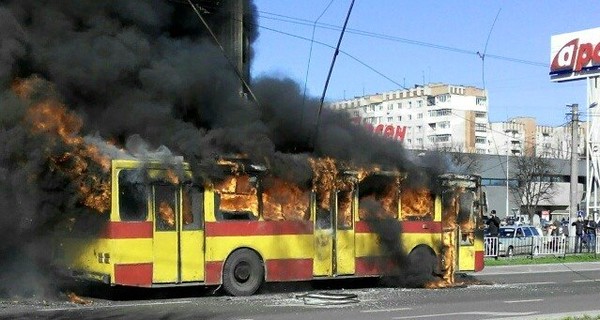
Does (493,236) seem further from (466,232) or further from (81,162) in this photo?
(81,162)

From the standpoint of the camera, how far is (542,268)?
1017 inches

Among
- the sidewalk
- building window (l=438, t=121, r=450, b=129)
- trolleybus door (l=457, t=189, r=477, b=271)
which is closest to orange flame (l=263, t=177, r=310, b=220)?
trolleybus door (l=457, t=189, r=477, b=271)

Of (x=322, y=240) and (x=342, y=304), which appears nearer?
(x=342, y=304)

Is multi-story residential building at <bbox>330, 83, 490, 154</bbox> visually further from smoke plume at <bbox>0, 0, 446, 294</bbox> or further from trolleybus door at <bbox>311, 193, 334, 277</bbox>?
trolleybus door at <bbox>311, 193, 334, 277</bbox>

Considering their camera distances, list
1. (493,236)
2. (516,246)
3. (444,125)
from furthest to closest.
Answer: (444,125), (516,246), (493,236)

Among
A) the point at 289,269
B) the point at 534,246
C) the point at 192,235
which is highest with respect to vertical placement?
the point at 192,235

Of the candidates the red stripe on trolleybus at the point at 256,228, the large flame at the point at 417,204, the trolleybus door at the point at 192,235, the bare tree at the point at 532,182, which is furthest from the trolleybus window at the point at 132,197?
the bare tree at the point at 532,182

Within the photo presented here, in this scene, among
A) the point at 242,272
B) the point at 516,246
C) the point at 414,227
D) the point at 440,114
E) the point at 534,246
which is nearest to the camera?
the point at 242,272

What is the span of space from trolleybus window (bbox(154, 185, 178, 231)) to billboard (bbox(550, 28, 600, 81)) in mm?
36031

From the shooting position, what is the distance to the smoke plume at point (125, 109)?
46.9ft

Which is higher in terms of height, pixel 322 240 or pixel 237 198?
pixel 237 198

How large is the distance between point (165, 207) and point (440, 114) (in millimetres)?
99134

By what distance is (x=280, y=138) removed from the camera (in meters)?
18.1

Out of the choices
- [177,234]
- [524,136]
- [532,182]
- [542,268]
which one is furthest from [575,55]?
[524,136]
